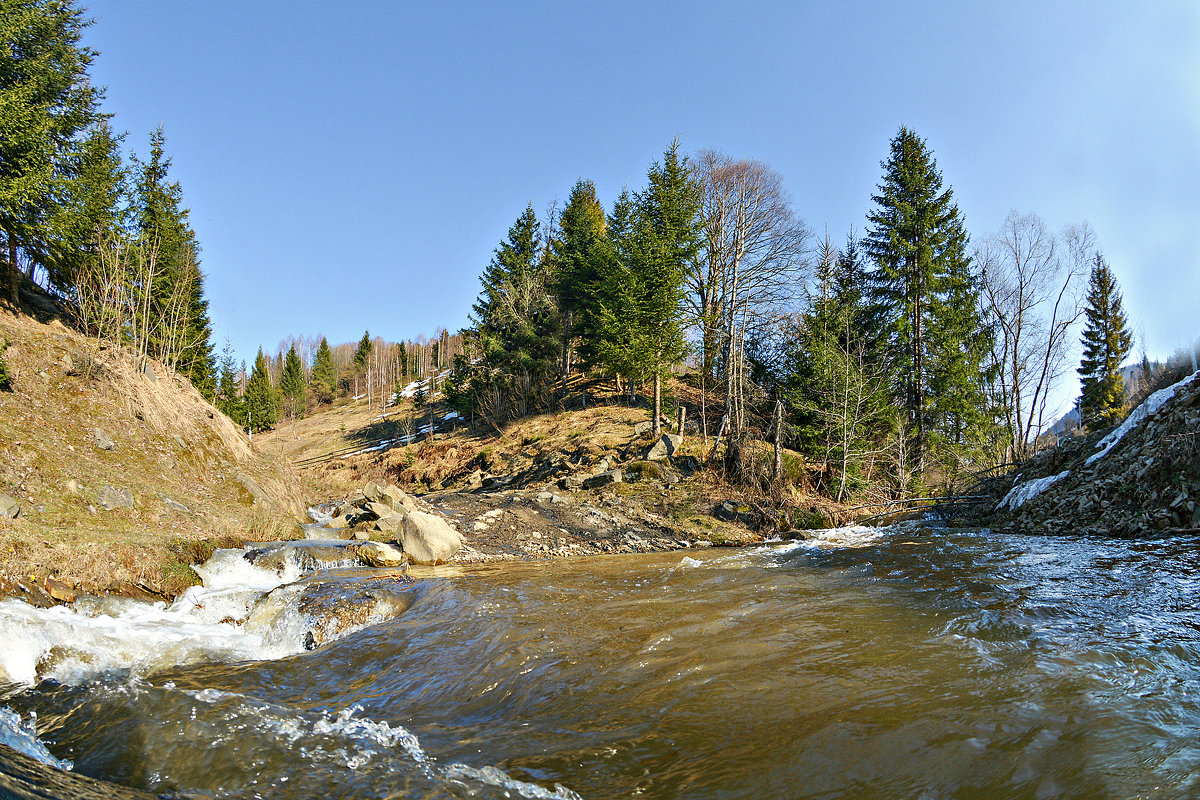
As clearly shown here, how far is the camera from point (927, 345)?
2230 centimetres

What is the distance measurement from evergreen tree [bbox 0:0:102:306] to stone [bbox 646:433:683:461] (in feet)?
56.9

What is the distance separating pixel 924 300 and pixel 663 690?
2333 cm

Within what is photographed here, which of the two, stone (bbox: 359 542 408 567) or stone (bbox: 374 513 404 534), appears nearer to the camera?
stone (bbox: 359 542 408 567)

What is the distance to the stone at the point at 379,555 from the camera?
1031 cm

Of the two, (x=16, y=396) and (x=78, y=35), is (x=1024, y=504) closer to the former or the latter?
(x=16, y=396)

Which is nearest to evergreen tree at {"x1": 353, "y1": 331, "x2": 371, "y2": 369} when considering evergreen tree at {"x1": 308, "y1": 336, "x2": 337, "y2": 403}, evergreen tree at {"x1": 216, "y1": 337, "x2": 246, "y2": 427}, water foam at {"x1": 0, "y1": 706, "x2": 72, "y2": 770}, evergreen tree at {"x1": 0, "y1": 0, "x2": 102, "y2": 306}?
evergreen tree at {"x1": 308, "y1": 336, "x2": 337, "y2": 403}

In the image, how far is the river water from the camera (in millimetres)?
3139

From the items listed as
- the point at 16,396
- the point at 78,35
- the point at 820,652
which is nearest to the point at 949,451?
the point at 820,652

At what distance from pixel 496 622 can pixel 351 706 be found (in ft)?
7.69

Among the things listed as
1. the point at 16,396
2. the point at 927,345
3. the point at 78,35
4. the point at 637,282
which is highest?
the point at 78,35

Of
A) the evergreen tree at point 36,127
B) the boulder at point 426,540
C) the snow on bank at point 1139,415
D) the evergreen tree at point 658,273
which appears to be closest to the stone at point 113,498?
the boulder at point 426,540

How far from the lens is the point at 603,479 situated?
1728 cm

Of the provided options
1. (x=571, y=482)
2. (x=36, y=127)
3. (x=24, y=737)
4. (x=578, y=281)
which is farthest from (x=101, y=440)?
(x=578, y=281)

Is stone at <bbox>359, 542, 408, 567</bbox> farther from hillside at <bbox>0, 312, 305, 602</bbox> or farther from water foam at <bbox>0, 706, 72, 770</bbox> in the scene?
water foam at <bbox>0, 706, 72, 770</bbox>
